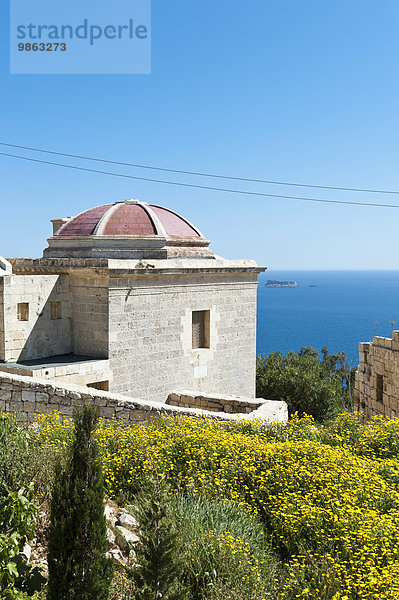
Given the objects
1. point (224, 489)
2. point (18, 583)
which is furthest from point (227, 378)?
point (18, 583)

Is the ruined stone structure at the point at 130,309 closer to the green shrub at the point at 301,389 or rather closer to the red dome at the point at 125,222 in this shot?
the red dome at the point at 125,222

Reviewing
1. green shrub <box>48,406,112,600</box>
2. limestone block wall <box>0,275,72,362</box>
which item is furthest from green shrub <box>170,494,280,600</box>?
limestone block wall <box>0,275,72,362</box>

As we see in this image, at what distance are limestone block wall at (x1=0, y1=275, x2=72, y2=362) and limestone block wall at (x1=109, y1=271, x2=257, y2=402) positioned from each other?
1776 millimetres

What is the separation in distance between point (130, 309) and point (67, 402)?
178 inches

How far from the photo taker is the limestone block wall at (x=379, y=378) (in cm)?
1395

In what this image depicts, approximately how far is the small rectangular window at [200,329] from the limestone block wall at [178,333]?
0.16 metres

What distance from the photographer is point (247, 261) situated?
18062 mm

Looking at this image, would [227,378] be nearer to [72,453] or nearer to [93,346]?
[93,346]

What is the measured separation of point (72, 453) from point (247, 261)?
14.1 m

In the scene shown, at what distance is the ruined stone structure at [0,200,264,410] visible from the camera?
44.7 feet

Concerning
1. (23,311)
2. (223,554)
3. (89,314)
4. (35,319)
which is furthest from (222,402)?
(223,554)

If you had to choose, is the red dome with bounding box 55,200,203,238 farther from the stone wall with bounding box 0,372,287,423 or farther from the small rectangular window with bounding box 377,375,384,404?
the small rectangular window with bounding box 377,375,384,404

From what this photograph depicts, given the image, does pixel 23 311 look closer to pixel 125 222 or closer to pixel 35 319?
pixel 35 319

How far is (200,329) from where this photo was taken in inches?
649
